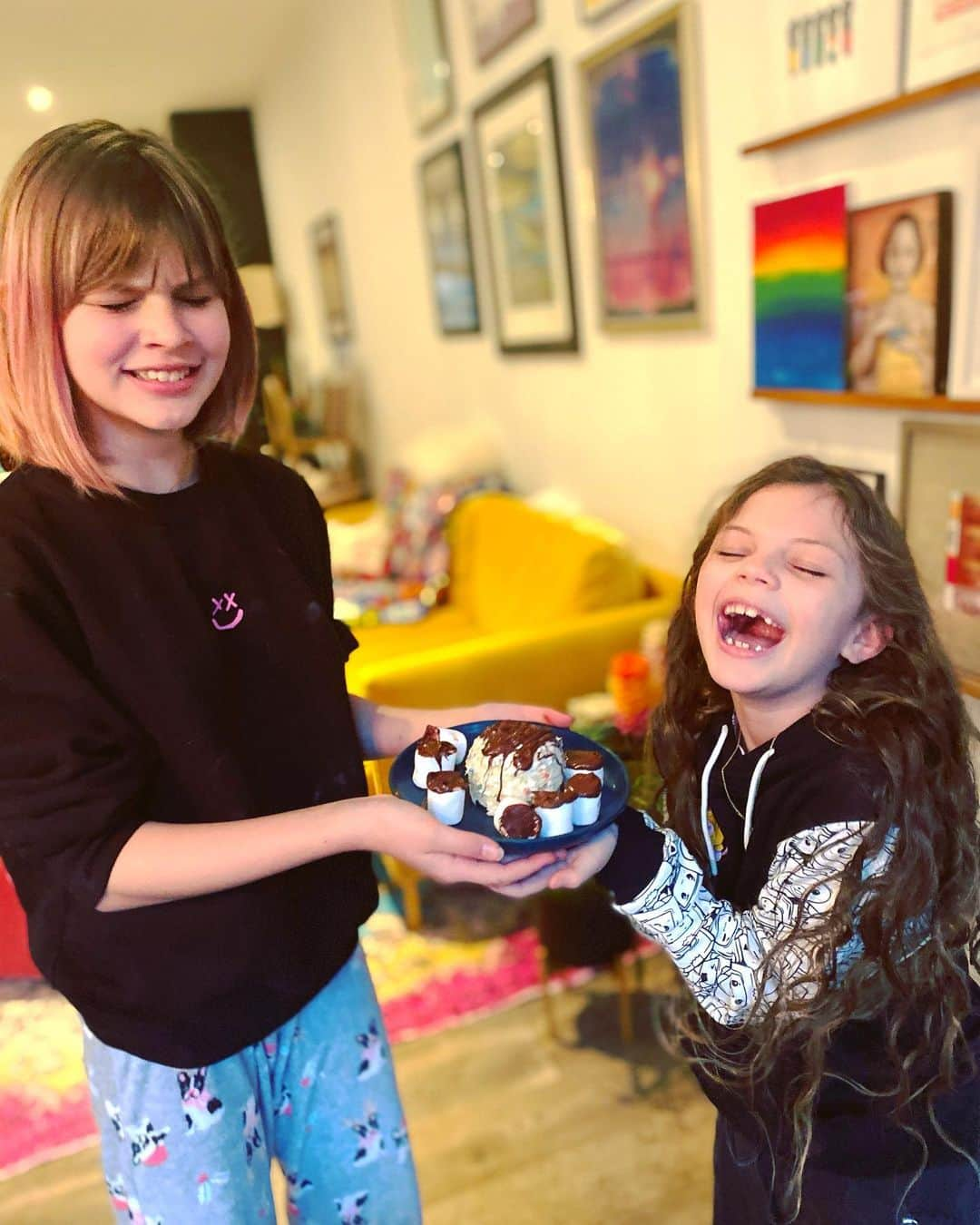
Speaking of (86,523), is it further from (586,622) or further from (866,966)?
(586,622)

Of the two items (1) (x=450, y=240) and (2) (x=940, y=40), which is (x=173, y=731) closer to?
(2) (x=940, y=40)

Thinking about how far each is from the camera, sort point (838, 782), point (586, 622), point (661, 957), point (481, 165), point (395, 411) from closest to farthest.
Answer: point (838, 782) < point (661, 957) < point (586, 622) < point (395, 411) < point (481, 165)

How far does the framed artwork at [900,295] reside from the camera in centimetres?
125

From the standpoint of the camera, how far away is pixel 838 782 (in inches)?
30.7

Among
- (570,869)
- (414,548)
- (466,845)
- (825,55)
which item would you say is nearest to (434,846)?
(466,845)

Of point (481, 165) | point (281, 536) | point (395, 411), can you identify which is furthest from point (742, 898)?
point (481, 165)

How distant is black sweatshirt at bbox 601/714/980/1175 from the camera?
0.78 meters

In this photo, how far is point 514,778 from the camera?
85 cm

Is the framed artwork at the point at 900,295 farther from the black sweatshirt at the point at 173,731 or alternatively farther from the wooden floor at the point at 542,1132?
the wooden floor at the point at 542,1132

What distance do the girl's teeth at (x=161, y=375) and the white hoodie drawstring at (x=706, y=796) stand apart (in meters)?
0.59

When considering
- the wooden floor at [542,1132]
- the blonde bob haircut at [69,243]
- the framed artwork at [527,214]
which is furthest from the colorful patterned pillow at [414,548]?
the blonde bob haircut at [69,243]

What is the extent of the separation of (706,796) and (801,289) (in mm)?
932

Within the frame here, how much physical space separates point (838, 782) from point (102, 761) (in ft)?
A: 1.87

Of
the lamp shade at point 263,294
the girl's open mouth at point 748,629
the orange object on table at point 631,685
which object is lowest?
the orange object on table at point 631,685
